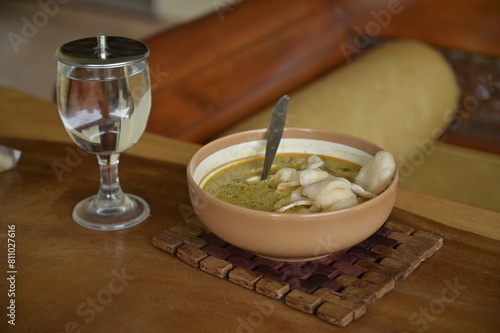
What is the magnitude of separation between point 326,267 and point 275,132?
0.22 meters

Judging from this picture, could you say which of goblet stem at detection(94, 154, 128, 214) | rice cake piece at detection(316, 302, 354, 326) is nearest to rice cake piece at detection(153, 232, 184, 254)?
goblet stem at detection(94, 154, 128, 214)

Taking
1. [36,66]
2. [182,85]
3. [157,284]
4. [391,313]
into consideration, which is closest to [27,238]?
[157,284]

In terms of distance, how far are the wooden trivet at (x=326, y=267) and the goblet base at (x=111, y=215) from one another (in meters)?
0.07

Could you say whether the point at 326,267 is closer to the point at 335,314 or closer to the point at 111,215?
the point at 335,314

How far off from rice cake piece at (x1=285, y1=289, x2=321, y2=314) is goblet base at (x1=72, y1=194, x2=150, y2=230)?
0.90 feet

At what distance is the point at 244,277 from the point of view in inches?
29.5

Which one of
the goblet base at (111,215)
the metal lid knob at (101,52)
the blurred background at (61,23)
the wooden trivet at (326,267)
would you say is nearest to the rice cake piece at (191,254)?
the wooden trivet at (326,267)

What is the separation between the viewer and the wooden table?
688 mm

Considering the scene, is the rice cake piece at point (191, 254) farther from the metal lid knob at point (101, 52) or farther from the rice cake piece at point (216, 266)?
the metal lid knob at point (101, 52)

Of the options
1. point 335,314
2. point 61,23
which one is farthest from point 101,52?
point 61,23

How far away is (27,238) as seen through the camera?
85 cm

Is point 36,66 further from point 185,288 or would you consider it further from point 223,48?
point 185,288

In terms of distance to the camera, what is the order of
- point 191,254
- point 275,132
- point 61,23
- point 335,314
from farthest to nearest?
point 61,23, point 275,132, point 191,254, point 335,314

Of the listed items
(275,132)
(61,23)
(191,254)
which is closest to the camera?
(191,254)
